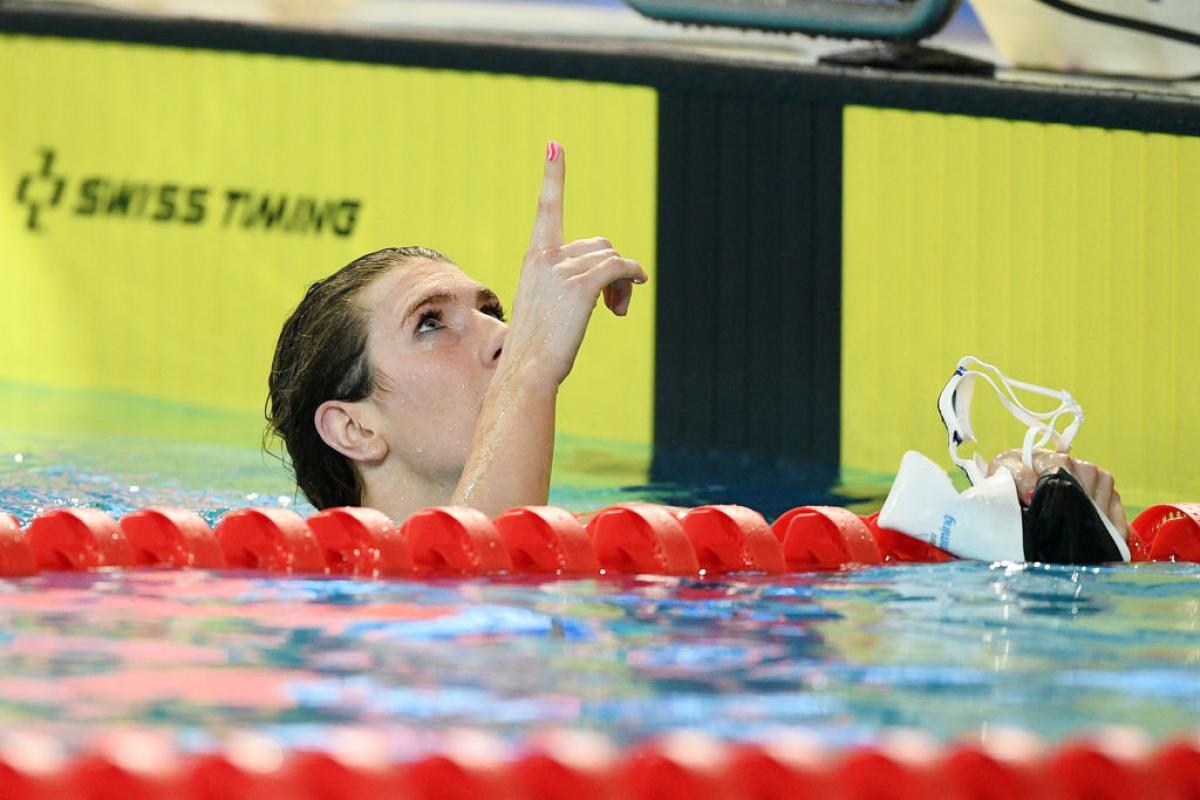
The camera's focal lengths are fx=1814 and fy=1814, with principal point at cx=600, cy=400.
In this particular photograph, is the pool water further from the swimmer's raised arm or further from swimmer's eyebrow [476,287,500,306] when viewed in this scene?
swimmer's eyebrow [476,287,500,306]

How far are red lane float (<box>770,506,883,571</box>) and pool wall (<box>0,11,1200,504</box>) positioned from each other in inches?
90.7

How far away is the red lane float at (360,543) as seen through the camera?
2.19 m

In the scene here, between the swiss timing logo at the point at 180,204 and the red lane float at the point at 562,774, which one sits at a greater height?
the swiss timing logo at the point at 180,204

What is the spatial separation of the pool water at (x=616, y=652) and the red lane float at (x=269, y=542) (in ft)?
0.28

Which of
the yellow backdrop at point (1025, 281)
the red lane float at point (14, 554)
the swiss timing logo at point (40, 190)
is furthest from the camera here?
the swiss timing logo at point (40, 190)

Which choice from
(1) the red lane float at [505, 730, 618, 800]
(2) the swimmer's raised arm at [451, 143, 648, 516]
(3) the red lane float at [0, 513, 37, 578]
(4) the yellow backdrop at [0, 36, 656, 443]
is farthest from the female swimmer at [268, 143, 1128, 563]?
(4) the yellow backdrop at [0, 36, 656, 443]

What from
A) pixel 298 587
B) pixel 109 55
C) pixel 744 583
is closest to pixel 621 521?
pixel 744 583

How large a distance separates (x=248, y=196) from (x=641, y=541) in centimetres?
388

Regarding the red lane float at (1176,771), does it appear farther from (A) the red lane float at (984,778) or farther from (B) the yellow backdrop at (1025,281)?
(B) the yellow backdrop at (1025,281)

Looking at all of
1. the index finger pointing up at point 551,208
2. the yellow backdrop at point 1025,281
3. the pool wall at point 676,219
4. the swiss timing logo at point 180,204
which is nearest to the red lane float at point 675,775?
the index finger pointing up at point 551,208

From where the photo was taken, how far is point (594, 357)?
5.48 metres

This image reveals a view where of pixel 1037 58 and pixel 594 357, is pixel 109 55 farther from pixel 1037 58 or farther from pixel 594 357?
pixel 1037 58

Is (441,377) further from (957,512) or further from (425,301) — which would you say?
(957,512)

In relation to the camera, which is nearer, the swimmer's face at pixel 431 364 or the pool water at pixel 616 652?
the pool water at pixel 616 652
